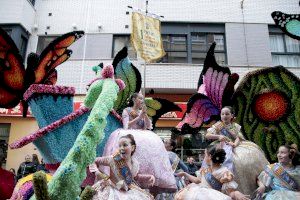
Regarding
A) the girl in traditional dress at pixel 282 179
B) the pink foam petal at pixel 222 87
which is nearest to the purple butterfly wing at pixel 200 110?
the pink foam petal at pixel 222 87

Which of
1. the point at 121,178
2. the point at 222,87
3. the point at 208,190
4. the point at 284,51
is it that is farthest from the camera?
the point at 284,51

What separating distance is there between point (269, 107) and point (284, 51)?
9940 millimetres

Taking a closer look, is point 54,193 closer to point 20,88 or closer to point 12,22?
point 20,88

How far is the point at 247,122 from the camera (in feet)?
17.6

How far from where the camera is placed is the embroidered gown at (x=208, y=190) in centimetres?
299

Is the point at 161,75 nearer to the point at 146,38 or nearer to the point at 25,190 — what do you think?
the point at 146,38

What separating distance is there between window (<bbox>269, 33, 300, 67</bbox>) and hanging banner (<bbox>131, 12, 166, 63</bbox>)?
6314mm

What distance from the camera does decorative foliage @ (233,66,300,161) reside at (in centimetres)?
531

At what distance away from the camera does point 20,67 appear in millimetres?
4645

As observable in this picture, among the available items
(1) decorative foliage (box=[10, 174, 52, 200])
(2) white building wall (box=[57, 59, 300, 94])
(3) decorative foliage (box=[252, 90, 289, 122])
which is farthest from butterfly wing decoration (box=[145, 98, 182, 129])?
(2) white building wall (box=[57, 59, 300, 94])

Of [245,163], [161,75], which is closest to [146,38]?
[161,75]

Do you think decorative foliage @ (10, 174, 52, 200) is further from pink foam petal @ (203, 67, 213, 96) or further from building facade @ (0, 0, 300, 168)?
building facade @ (0, 0, 300, 168)

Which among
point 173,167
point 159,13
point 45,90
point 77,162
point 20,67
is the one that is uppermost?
point 159,13

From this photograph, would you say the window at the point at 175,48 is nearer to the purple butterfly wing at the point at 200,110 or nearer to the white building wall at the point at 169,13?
the white building wall at the point at 169,13
